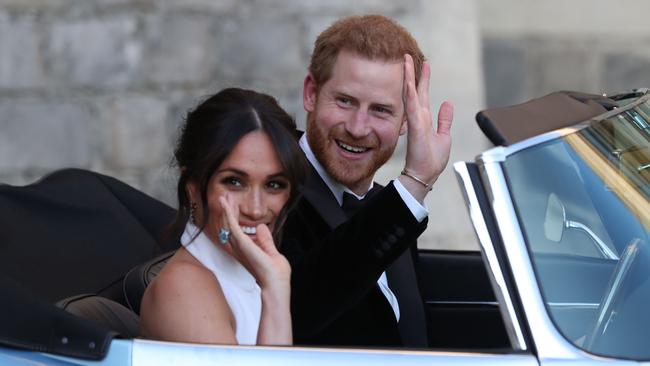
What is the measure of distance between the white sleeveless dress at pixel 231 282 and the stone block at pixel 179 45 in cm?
357

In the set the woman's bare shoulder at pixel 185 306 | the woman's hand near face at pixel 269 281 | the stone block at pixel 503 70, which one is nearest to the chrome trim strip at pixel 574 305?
the woman's hand near face at pixel 269 281

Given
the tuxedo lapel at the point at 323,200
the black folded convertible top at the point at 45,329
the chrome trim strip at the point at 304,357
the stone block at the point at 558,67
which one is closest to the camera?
the chrome trim strip at the point at 304,357

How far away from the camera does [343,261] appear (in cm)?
312

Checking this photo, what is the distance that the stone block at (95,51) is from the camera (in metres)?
6.59

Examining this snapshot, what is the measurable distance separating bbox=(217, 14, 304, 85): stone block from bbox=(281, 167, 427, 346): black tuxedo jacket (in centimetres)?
308

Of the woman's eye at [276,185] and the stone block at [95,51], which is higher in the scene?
the woman's eye at [276,185]

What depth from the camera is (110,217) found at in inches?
161

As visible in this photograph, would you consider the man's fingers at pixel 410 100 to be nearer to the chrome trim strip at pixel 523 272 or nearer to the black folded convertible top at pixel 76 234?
the chrome trim strip at pixel 523 272

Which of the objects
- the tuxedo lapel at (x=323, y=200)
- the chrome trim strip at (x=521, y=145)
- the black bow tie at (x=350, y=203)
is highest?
the chrome trim strip at (x=521, y=145)

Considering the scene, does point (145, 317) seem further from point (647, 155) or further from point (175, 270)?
point (647, 155)

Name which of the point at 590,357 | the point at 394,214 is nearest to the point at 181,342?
the point at 394,214

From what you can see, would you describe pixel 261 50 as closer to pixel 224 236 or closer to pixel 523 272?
pixel 224 236

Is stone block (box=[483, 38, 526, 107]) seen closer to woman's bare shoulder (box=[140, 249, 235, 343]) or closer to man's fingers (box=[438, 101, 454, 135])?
man's fingers (box=[438, 101, 454, 135])

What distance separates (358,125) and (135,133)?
3.26m
